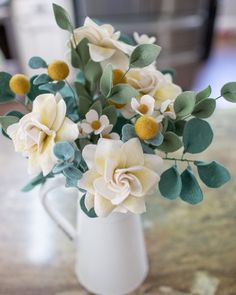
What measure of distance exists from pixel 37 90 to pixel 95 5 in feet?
6.12

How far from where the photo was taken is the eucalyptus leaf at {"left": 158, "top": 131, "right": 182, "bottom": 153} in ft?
1.27

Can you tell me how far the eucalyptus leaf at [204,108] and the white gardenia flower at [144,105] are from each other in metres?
0.06

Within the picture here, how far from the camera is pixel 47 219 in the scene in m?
0.72

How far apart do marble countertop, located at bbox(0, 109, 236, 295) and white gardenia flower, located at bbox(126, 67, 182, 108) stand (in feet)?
1.08

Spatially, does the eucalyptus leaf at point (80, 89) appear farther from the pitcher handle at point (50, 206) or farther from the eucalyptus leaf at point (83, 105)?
the pitcher handle at point (50, 206)

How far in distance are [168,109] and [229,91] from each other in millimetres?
75

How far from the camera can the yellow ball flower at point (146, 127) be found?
0.35 metres

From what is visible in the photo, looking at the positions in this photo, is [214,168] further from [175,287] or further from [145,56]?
[175,287]

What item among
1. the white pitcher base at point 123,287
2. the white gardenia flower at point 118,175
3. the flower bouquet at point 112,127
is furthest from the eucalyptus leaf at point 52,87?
the white pitcher base at point 123,287

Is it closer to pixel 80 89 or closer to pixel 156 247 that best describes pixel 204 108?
pixel 80 89

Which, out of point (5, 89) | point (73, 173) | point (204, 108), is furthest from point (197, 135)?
point (5, 89)

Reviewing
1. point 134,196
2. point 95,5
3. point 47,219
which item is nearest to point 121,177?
point 134,196

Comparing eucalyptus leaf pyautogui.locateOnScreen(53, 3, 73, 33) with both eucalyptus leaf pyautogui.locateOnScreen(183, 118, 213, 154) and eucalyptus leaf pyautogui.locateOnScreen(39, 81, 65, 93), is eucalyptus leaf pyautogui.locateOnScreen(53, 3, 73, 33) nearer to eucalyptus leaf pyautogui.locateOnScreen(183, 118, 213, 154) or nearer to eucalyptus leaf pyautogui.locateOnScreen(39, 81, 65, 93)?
eucalyptus leaf pyautogui.locateOnScreen(39, 81, 65, 93)

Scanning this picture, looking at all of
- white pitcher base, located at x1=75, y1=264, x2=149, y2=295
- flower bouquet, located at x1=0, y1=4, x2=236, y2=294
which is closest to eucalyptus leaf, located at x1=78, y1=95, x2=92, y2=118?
flower bouquet, located at x1=0, y1=4, x2=236, y2=294
